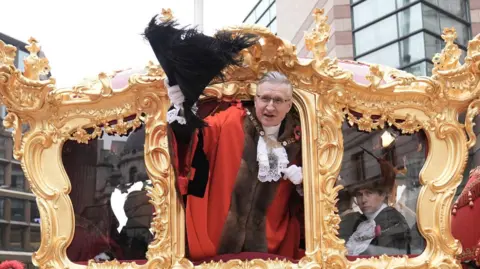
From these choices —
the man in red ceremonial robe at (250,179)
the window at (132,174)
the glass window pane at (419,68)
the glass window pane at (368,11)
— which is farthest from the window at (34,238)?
the glass window pane at (368,11)

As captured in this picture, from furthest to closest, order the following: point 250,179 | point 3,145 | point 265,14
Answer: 1. point 265,14
2. point 3,145
3. point 250,179

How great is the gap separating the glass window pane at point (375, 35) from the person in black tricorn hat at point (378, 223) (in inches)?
421

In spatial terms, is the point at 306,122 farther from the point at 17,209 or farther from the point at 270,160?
the point at 17,209

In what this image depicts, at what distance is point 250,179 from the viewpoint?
3.36 m

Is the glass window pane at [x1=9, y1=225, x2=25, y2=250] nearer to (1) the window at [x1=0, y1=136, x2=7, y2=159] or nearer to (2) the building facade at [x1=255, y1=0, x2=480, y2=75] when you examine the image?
(1) the window at [x1=0, y1=136, x2=7, y2=159]

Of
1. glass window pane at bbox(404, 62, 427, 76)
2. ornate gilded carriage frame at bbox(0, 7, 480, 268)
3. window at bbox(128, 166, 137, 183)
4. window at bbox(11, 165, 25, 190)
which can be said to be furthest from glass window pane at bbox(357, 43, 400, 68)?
window at bbox(128, 166, 137, 183)

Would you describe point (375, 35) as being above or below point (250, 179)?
above

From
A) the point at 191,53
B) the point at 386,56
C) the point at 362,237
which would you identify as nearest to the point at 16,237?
the point at 362,237

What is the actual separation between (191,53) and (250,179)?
76 centimetres

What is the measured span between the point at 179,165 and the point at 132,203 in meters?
0.37

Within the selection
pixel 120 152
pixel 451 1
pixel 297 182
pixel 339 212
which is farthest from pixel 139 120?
pixel 451 1

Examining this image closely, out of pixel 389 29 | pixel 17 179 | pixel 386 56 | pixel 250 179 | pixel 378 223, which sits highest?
pixel 389 29

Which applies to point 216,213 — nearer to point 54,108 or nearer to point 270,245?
point 270,245

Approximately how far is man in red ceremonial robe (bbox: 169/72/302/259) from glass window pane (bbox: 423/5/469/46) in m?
10.8
